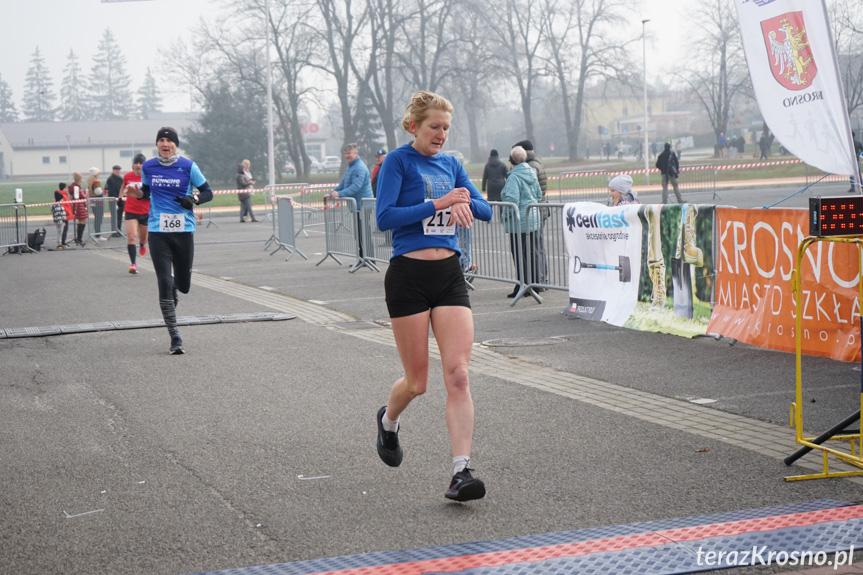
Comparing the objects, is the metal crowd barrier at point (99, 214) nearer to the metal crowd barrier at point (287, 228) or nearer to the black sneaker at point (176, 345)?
the metal crowd barrier at point (287, 228)

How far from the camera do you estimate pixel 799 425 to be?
210 inches

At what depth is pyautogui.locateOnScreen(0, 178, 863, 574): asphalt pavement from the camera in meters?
4.60

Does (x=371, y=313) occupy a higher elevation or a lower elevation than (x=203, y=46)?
lower

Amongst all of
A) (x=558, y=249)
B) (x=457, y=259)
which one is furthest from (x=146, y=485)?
(x=558, y=249)

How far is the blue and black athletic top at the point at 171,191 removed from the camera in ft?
31.3

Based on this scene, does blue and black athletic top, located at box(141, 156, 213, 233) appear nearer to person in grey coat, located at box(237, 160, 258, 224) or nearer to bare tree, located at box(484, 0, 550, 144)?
person in grey coat, located at box(237, 160, 258, 224)

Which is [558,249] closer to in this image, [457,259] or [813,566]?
[457,259]

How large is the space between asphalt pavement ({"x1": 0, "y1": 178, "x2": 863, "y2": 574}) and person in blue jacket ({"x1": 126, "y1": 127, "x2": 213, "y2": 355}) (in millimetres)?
611

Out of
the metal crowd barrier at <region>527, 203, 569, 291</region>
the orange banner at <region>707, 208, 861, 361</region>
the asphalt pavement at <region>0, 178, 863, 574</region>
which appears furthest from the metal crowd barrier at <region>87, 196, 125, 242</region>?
the orange banner at <region>707, 208, 861, 361</region>

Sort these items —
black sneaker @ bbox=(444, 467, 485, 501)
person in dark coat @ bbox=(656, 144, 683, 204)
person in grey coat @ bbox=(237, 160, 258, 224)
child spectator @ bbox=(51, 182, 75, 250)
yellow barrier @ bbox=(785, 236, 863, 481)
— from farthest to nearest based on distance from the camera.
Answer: person in grey coat @ bbox=(237, 160, 258, 224) → person in dark coat @ bbox=(656, 144, 683, 204) → child spectator @ bbox=(51, 182, 75, 250) → yellow barrier @ bbox=(785, 236, 863, 481) → black sneaker @ bbox=(444, 467, 485, 501)

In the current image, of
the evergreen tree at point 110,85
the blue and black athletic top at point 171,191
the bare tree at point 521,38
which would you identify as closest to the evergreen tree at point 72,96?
the evergreen tree at point 110,85

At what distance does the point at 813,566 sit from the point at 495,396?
364 cm

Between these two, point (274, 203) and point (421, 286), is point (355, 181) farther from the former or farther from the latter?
point (421, 286)

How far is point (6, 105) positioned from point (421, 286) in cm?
17859
